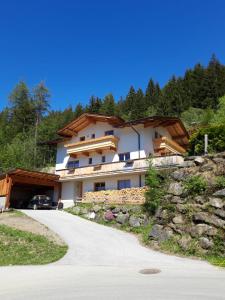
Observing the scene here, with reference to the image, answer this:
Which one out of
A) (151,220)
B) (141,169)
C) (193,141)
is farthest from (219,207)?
(193,141)

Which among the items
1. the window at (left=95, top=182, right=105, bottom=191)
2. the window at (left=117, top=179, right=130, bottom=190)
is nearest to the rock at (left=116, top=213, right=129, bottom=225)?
the window at (left=117, top=179, right=130, bottom=190)

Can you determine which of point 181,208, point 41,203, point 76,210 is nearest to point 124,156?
point 76,210

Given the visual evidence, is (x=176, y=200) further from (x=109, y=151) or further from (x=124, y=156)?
(x=109, y=151)

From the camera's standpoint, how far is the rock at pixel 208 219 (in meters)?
15.7

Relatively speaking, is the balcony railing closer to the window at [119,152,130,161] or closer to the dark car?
the window at [119,152,130,161]

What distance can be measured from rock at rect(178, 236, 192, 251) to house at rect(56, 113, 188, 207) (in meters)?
11.0

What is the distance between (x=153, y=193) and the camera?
22422 mm

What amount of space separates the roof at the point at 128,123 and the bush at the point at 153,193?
978 cm

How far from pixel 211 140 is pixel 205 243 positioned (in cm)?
1685

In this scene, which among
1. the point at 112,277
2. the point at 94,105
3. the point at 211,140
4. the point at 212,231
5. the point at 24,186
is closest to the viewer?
the point at 112,277

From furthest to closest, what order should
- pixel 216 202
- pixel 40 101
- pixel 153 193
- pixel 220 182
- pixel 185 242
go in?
pixel 40 101, pixel 153 193, pixel 220 182, pixel 216 202, pixel 185 242

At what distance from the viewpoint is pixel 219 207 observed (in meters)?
16.4

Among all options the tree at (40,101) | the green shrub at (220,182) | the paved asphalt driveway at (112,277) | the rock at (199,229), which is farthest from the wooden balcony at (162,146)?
the tree at (40,101)

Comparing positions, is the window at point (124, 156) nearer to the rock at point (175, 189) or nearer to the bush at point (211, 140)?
the bush at point (211, 140)
